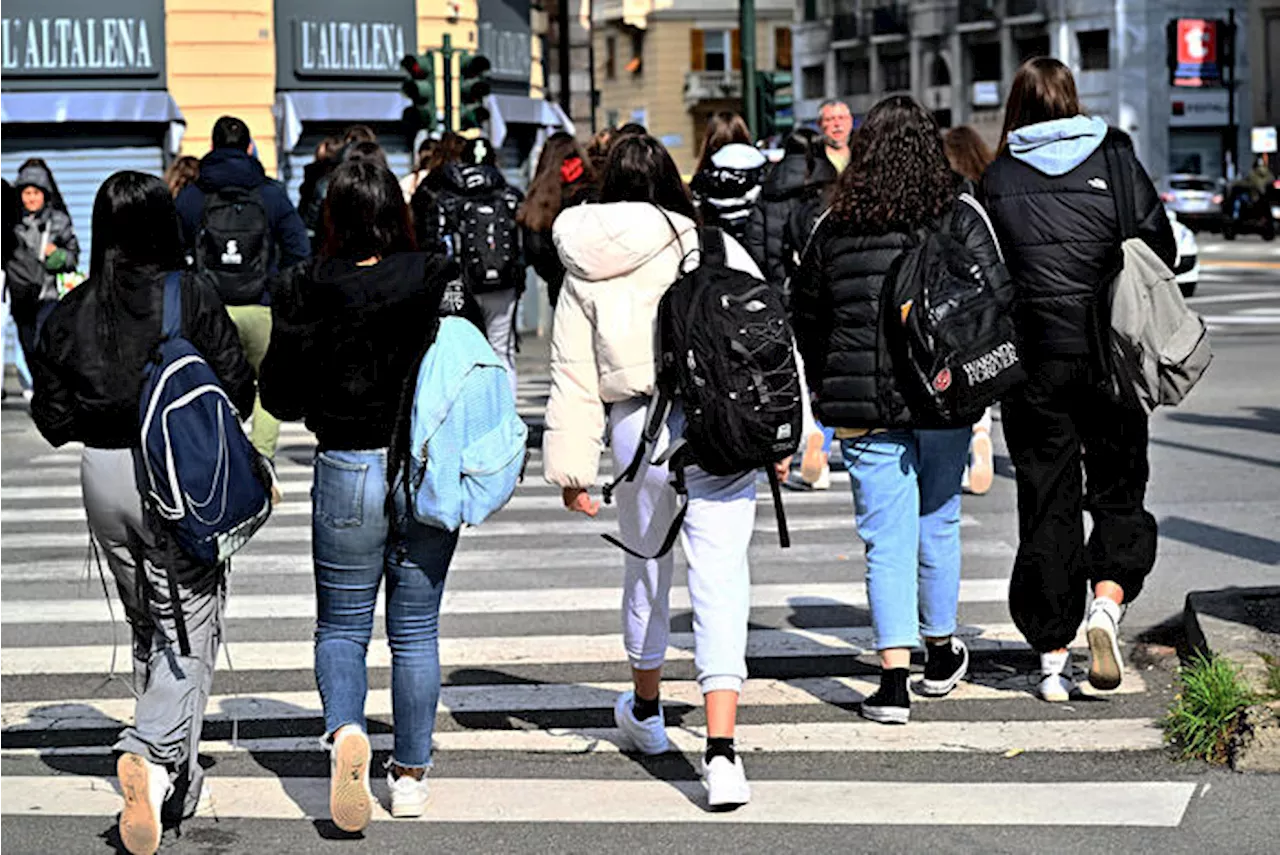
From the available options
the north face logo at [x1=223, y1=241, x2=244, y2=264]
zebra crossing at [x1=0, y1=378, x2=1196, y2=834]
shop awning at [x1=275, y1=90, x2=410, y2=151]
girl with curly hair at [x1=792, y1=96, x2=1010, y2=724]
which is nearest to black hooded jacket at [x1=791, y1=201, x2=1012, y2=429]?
girl with curly hair at [x1=792, y1=96, x2=1010, y2=724]

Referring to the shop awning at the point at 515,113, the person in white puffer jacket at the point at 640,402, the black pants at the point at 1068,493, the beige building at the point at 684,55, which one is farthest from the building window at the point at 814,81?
the person in white puffer jacket at the point at 640,402

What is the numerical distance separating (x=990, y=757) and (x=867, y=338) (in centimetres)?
128

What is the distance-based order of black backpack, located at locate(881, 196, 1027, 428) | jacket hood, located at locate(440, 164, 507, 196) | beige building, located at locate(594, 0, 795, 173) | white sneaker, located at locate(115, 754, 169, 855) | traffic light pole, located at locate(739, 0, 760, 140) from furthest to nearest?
1. beige building, located at locate(594, 0, 795, 173)
2. traffic light pole, located at locate(739, 0, 760, 140)
3. jacket hood, located at locate(440, 164, 507, 196)
4. black backpack, located at locate(881, 196, 1027, 428)
5. white sneaker, located at locate(115, 754, 169, 855)

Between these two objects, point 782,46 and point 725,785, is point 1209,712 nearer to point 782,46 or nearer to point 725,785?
point 725,785

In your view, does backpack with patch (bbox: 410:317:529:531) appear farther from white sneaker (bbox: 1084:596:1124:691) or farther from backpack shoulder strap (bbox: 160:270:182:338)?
white sneaker (bbox: 1084:596:1124:691)

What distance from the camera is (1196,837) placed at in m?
6.02

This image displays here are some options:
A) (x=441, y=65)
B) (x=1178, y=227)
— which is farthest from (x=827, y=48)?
(x=441, y=65)

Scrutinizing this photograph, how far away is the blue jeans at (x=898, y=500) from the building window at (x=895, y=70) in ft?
266

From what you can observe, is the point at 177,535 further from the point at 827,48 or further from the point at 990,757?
the point at 827,48

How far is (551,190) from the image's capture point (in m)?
13.1

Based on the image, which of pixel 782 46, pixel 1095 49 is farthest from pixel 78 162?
pixel 782 46

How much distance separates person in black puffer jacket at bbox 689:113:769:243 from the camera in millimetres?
12211

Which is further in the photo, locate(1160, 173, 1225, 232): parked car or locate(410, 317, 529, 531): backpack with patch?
locate(1160, 173, 1225, 232): parked car

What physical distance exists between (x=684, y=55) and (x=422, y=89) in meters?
74.1
